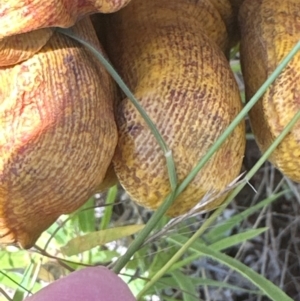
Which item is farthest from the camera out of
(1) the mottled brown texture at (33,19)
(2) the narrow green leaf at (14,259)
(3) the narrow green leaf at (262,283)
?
(2) the narrow green leaf at (14,259)

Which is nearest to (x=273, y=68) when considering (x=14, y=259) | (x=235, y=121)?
(x=235, y=121)

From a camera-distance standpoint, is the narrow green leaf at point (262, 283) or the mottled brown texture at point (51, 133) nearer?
the mottled brown texture at point (51, 133)

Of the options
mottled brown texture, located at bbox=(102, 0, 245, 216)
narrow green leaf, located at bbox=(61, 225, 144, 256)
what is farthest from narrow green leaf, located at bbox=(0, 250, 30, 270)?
mottled brown texture, located at bbox=(102, 0, 245, 216)

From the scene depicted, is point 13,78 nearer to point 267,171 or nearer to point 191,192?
point 191,192

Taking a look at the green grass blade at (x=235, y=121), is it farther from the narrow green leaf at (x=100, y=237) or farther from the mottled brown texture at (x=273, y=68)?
the narrow green leaf at (x=100, y=237)

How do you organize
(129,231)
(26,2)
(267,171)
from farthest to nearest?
(267,171) → (129,231) → (26,2)

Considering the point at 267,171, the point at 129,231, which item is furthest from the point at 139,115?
the point at 267,171

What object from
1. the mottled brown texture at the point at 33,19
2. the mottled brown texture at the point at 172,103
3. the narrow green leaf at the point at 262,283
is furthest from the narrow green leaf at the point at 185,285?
the mottled brown texture at the point at 33,19
